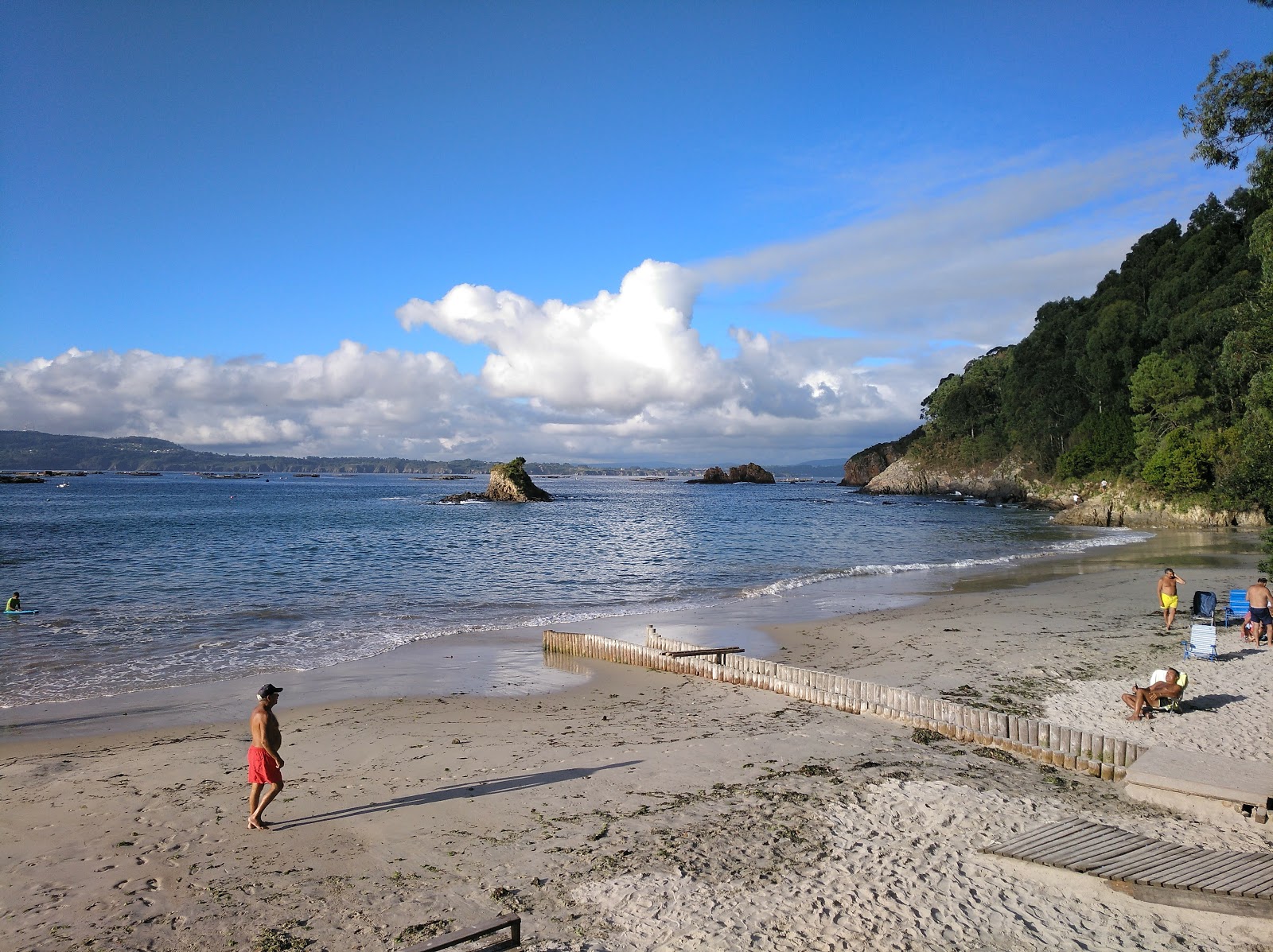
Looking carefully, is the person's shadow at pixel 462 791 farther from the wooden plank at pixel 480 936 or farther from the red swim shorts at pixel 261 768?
the wooden plank at pixel 480 936

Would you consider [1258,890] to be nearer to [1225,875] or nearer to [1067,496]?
[1225,875]

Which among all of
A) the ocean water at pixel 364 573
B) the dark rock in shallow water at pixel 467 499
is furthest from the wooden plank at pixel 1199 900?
the dark rock in shallow water at pixel 467 499

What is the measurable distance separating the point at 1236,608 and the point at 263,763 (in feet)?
71.5

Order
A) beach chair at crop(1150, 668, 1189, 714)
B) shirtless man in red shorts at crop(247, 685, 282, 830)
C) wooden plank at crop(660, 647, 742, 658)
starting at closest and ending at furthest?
shirtless man in red shorts at crop(247, 685, 282, 830) < beach chair at crop(1150, 668, 1189, 714) < wooden plank at crop(660, 647, 742, 658)

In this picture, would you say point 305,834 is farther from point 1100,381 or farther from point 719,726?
point 1100,381

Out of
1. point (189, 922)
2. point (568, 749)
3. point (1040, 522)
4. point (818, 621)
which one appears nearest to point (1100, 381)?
point (1040, 522)

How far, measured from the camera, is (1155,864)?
6.90 m

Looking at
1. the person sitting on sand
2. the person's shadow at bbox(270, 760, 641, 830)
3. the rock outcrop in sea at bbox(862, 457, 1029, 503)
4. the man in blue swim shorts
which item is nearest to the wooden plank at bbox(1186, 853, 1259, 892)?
the person sitting on sand

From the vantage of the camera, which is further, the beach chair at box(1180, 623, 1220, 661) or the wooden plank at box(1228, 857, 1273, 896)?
the beach chair at box(1180, 623, 1220, 661)

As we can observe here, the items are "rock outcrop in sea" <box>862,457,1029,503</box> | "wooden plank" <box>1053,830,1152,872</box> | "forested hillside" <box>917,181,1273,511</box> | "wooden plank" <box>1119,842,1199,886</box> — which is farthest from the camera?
"rock outcrop in sea" <box>862,457,1029,503</box>

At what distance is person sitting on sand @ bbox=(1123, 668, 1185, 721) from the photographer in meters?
11.5

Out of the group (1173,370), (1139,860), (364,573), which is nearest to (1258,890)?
(1139,860)

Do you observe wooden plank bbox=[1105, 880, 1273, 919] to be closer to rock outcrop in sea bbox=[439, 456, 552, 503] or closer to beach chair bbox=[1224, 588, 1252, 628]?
beach chair bbox=[1224, 588, 1252, 628]

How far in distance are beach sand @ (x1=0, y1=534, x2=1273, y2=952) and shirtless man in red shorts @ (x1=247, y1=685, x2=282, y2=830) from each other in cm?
27
